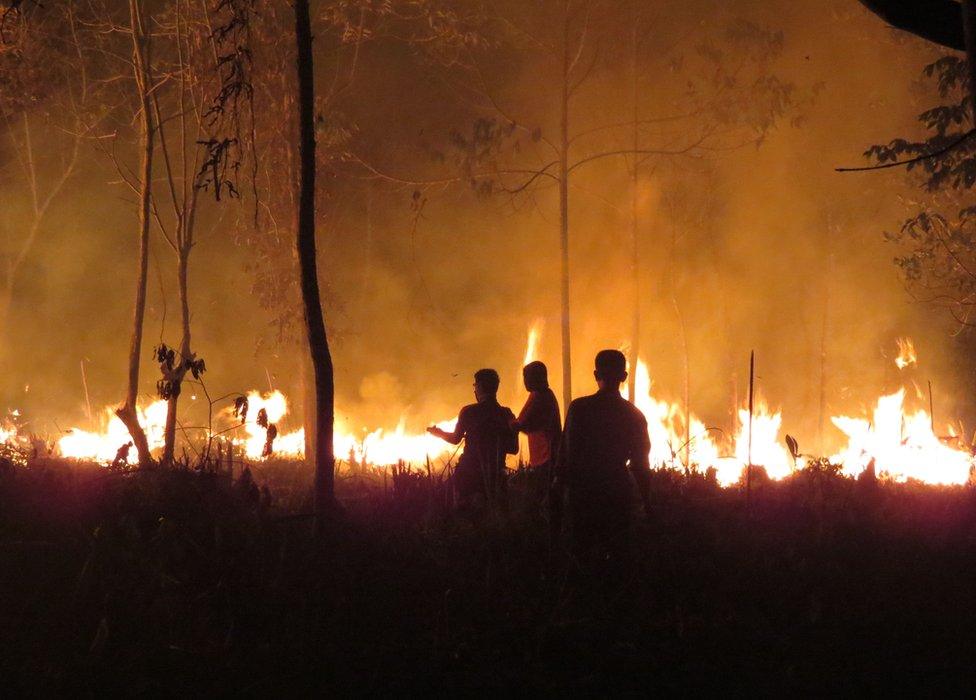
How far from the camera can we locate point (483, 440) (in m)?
7.79

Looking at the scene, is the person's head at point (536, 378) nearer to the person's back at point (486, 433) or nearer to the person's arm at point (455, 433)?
the person's back at point (486, 433)

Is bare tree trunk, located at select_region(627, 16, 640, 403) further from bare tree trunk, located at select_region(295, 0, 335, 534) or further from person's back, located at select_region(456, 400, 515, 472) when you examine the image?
bare tree trunk, located at select_region(295, 0, 335, 534)

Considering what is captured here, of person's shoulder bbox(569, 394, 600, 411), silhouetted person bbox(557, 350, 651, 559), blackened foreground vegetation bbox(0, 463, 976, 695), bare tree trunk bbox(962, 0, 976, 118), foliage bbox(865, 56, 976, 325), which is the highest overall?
foliage bbox(865, 56, 976, 325)

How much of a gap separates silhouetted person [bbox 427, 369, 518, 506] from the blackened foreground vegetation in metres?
0.33

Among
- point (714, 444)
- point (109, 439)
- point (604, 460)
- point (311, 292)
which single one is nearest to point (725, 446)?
point (714, 444)

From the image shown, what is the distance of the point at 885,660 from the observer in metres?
6.01

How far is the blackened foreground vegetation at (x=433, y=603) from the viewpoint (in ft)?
17.4

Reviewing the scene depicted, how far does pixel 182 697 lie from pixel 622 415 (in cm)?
295

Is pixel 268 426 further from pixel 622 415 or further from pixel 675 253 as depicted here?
pixel 675 253

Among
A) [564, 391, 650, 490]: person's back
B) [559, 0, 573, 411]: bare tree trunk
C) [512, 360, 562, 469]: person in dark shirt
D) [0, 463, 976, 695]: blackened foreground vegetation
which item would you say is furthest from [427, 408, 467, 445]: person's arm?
[559, 0, 573, 411]: bare tree trunk

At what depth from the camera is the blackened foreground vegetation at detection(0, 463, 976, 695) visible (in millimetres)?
5289

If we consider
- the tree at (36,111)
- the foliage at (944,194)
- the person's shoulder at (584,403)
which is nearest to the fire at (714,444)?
the foliage at (944,194)

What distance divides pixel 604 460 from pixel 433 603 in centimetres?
135

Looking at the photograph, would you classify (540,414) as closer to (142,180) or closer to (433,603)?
(433,603)
